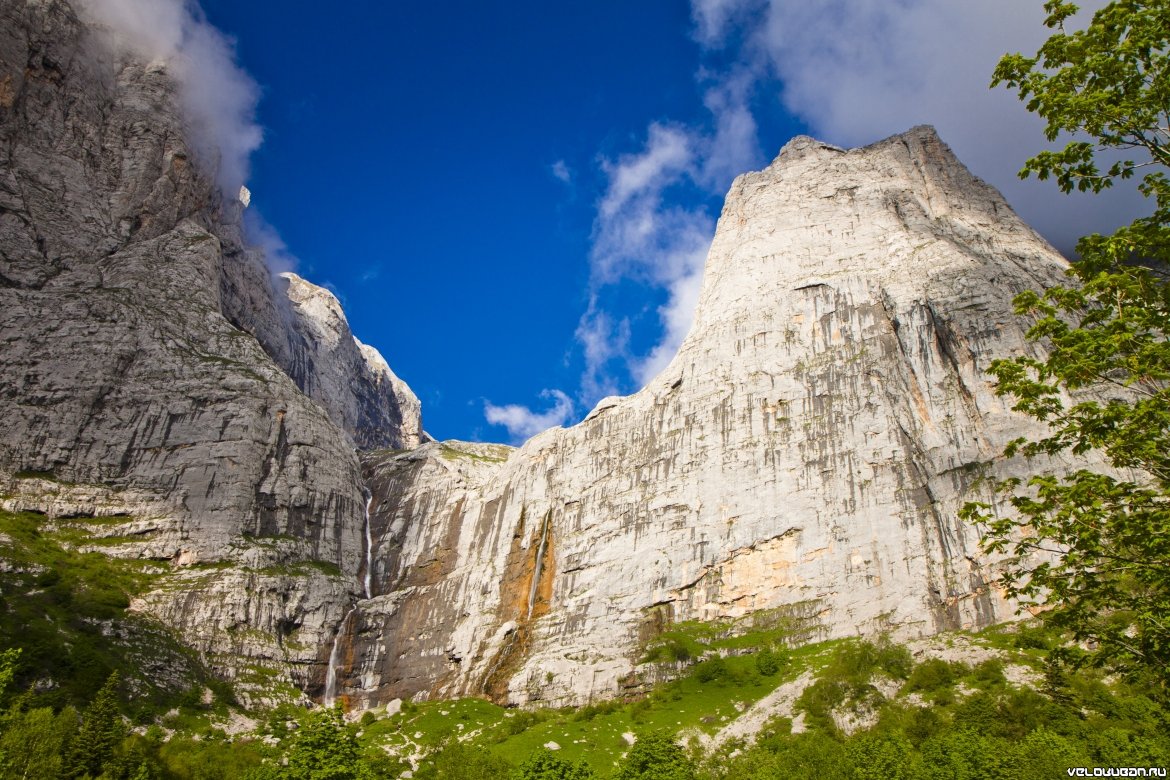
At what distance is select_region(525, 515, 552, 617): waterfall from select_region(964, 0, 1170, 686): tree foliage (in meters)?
84.2

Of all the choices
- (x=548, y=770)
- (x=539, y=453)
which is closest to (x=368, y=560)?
(x=539, y=453)

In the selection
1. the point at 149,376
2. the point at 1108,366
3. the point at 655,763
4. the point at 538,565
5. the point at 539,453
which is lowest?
the point at 655,763

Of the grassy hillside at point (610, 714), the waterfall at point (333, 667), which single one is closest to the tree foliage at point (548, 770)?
the grassy hillside at point (610, 714)

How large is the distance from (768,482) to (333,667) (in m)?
55.0

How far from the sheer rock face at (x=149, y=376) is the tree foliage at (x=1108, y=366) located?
3391 inches

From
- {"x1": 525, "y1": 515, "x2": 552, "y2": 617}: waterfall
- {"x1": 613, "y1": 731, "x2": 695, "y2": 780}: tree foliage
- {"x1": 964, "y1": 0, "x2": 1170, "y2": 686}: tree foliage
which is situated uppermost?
{"x1": 525, "y1": 515, "x2": 552, "y2": 617}: waterfall

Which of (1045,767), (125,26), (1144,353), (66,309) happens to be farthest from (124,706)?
(125,26)

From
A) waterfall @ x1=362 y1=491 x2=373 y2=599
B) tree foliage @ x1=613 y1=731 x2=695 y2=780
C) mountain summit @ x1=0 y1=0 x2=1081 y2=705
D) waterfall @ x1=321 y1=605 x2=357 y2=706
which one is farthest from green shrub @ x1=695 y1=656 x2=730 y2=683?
waterfall @ x1=362 y1=491 x2=373 y2=599

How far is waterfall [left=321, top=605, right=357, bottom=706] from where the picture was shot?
300ft

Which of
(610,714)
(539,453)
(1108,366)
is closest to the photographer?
(1108,366)

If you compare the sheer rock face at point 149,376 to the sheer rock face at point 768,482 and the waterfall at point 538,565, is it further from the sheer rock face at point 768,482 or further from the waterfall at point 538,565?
the waterfall at point 538,565

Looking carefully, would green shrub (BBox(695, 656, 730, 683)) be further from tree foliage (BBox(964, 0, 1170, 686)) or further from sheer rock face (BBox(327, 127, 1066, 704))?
tree foliage (BBox(964, 0, 1170, 686))

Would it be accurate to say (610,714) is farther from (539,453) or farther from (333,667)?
(539,453)

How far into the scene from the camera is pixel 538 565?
100125 millimetres
